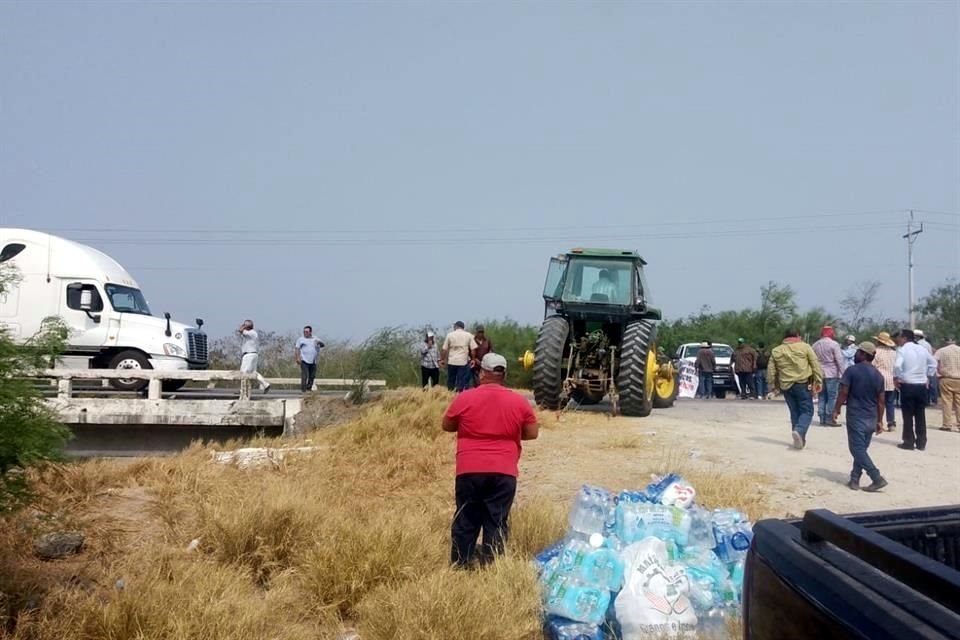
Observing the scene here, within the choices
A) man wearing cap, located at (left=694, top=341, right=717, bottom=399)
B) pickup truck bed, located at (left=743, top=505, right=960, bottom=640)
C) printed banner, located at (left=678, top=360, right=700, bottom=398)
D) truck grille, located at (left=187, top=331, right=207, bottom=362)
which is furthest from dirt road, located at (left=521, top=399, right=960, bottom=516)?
truck grille, located at (left=187, top=331, right=207, bottom=362)

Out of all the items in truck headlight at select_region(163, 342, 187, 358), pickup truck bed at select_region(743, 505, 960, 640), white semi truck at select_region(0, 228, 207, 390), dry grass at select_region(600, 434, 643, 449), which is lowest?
dry grass at select_region(600, 434, 643, 449)

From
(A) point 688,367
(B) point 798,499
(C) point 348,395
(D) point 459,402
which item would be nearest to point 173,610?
(D) point 459,402

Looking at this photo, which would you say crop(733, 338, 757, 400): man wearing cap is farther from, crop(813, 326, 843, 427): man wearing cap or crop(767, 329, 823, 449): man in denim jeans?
crop(767, 329, 823, 449): man in denim jeans

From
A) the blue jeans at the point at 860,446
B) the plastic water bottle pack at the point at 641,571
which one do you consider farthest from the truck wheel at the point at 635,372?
the plastic water bottle pack at the point at 641,571

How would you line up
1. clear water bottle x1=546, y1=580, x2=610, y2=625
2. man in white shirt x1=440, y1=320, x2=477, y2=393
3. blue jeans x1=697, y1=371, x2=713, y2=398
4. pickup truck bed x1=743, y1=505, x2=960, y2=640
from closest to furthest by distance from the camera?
pickup truck bed x1=743, y1=505, x2=960, y2=640, clear water bottle x1=546, y1=580, x2=610, y2=625, man in white shirt x1=440, y1=320, x2=477, y2=393, blue jeans x1=697, y1=371, x2=713, y2=398

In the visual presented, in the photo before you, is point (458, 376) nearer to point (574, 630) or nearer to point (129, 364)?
point (129, 364)

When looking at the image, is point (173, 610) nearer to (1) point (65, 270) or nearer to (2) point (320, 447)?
(2) point (320, 447)

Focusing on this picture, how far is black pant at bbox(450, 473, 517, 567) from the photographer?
18.8 ft

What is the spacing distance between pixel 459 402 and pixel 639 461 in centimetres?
422

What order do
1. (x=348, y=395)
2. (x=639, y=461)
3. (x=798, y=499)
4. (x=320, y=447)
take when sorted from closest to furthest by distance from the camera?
1. (x=798, y=499)
2. (x=639, y=461)
3. (x=320, y=447)
4. (x=348, y=395)

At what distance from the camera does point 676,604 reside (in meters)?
4.84

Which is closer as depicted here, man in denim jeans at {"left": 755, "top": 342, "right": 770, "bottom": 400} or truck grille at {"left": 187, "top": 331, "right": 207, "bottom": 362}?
truck grille at {"left": 187, "top": 331, "right": 207, "bottom": 362}

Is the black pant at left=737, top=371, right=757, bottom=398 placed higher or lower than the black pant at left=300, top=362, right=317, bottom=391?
lower

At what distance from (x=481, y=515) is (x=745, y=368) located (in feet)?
58.2
